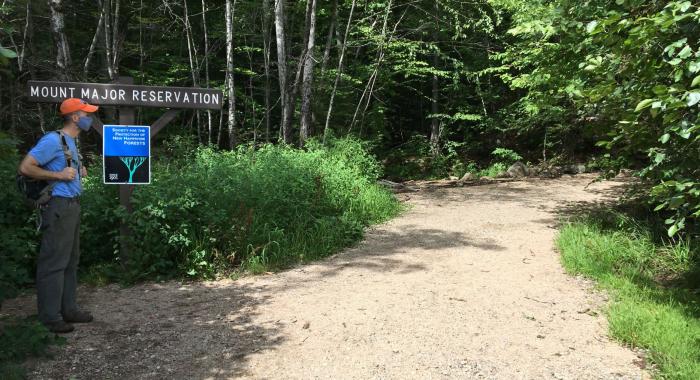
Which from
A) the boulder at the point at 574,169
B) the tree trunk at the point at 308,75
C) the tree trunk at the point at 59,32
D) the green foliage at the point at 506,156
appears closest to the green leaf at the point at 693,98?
the tree trunk at the point at 308,75

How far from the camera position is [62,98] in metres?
5.80

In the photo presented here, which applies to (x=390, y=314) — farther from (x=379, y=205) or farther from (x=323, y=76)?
(x=323, y=76)

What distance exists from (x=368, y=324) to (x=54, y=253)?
2.61 metres

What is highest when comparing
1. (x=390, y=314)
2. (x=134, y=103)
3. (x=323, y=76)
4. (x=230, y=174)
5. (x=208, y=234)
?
(x=323, y=76)

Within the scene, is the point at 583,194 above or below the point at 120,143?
below

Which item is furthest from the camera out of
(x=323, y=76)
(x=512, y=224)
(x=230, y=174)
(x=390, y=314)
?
(x=323, y=76)

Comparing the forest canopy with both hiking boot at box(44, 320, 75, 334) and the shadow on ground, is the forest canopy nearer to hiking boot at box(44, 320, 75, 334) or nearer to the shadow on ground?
the shadow on ground

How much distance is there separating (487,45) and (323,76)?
653 centimetres

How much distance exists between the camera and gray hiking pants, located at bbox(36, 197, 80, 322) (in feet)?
14.3

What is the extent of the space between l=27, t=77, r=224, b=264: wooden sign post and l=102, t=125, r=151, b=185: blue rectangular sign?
0.09 meters

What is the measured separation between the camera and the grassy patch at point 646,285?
410 cm

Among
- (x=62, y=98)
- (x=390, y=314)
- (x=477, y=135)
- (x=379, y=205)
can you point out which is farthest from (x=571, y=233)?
(x=477, y=135)

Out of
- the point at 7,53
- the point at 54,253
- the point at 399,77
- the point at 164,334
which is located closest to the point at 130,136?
the point at 54,253

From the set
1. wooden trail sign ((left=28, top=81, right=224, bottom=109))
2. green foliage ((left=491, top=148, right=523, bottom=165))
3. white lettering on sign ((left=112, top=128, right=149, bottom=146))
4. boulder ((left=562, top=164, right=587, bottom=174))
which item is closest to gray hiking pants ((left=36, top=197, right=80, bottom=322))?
white lettering on sign ((left=112, top=128, right=149, bottom=146))
